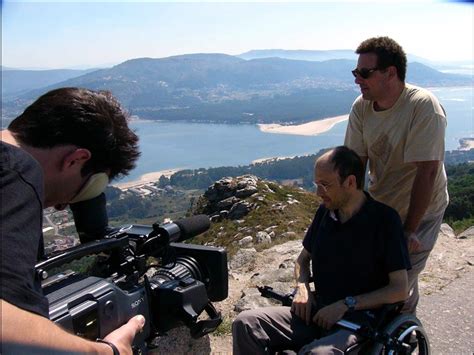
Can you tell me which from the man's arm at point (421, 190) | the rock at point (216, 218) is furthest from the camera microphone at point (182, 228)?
the rock at point (216, 218)

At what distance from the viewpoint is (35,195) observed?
1.38 metres

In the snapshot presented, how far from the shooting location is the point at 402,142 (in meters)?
3.26

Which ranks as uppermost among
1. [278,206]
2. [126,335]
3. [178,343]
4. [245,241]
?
[126,335]

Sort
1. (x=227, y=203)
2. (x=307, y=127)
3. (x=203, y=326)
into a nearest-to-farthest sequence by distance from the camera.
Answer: (x=203, y=326), (x=227, y=203), (x=307, y=127)

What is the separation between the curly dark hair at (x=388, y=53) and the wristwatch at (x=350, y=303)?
1.58 m

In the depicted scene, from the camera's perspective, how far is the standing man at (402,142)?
124 inches

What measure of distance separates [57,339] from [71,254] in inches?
21.0

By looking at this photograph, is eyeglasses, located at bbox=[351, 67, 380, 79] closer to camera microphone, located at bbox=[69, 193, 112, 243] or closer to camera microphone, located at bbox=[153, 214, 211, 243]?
camera microphone, located at bbox=[153, 214, 211, 243]

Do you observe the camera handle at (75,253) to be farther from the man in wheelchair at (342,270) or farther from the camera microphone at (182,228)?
the man in wheelchair at (342,270)

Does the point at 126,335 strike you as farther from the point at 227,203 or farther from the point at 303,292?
the point at 227,203

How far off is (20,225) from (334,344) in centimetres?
200

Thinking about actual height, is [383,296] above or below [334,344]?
above

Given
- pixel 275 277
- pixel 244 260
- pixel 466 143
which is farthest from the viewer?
pixel 466 143

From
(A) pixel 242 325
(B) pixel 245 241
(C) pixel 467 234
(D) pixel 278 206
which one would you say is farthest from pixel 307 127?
(A) pixel 242 325
